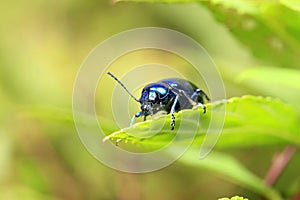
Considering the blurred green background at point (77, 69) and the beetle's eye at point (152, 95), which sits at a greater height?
the blurred green background at point (77, 69)

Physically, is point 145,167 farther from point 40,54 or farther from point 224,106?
point 40,54

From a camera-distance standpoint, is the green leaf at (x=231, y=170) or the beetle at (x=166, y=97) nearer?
the beetle at (x=166, y=97)

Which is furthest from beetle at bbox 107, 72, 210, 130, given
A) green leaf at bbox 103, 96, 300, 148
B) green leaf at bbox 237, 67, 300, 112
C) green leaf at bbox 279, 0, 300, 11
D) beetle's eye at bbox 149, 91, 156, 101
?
green leaf at bbox 279, 0, 300, 11

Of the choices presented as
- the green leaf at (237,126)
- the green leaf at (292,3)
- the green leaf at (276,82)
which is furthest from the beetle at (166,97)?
the green leaf at (292,3)

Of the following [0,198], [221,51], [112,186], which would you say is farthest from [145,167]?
[221,51]

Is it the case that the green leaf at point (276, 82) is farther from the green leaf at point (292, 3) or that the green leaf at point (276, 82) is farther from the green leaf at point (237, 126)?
the green leaf at point (292, 3)

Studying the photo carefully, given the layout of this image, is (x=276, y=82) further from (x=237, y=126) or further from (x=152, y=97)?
(x=152, y=97)

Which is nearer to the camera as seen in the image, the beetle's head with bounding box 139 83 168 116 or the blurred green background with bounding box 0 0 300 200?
the beetle's head with bounding box 139 83 168 116

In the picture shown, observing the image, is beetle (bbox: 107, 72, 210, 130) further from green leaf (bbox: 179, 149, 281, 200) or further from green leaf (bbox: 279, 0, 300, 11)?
green leaf (bbox: 279, 0, 300, 11)
